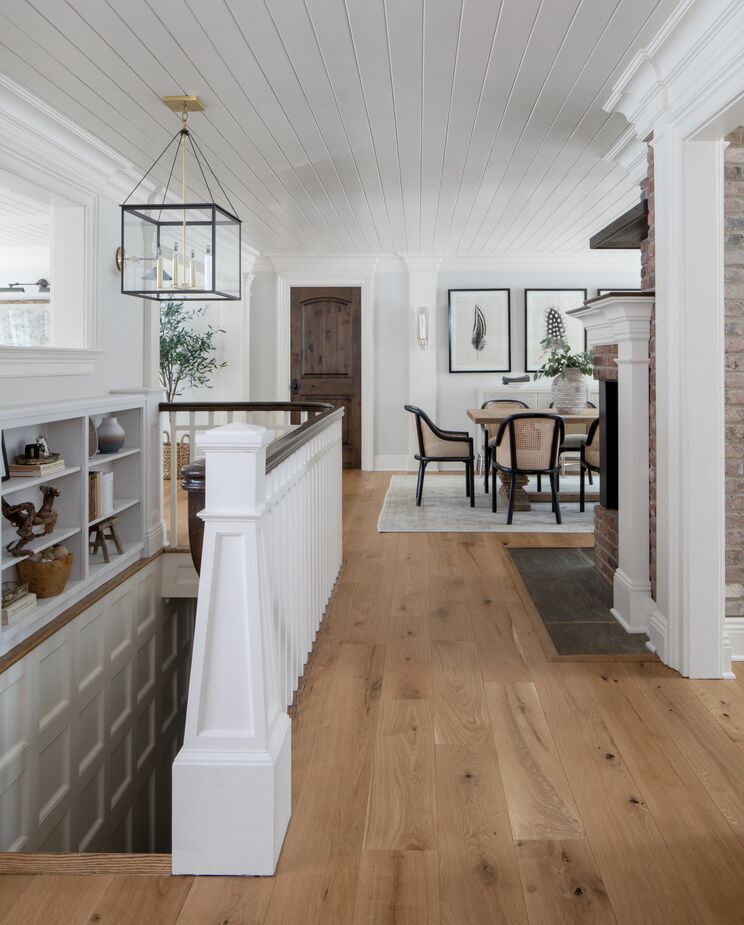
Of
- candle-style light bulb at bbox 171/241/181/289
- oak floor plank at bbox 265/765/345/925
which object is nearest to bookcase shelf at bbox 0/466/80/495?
candle-style light bulb at bbox 171/241/181/289

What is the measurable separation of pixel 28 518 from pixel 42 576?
28 cm

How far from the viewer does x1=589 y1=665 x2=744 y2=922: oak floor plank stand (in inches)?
66.4

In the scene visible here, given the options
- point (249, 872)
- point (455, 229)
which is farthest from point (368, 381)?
point (249, 872)

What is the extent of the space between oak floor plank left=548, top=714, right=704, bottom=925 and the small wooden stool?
8.90 ft

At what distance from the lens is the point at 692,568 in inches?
115

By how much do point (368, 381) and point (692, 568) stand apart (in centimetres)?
640

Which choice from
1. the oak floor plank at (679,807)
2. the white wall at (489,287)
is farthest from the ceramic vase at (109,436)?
the white wall at (489,287)

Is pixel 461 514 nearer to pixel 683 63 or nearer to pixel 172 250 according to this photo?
pixel 172 250

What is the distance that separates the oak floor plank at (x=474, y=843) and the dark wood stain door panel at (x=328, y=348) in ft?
22.9

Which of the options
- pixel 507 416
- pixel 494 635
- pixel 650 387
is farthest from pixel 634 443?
pixel 507 416

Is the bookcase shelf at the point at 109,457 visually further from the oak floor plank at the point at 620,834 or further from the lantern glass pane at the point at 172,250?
the oak floor plank at the point at 620,834

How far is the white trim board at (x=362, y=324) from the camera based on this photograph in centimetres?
893

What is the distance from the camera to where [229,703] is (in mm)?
1776

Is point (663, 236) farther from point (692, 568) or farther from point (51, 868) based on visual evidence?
point (51, 868)
